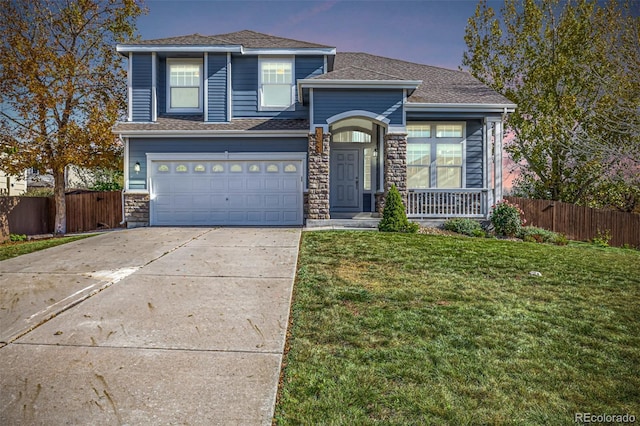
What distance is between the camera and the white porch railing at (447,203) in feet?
40.8

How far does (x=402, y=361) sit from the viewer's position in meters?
3.33

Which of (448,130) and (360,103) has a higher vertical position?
(360,103)

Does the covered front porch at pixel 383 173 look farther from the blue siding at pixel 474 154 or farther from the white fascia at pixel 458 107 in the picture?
the white fascia at pixel 458 107

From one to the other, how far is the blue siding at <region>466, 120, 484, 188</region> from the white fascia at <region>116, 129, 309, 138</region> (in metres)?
5.66

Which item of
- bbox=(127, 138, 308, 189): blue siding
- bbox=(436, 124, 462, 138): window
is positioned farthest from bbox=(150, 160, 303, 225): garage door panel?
bbox=(436, 124, 462, 138): window

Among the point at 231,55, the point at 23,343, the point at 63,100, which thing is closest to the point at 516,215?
the point at 231,55

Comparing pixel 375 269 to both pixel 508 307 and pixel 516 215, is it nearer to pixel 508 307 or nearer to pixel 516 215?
pixel 508 307

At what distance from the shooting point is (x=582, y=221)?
1478 centimetres

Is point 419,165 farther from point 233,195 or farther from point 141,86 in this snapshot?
point 141,86

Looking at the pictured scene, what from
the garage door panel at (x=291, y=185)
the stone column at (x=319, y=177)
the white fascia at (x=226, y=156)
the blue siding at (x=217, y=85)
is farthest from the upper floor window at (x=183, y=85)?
the stone column at (x=319, y=177)

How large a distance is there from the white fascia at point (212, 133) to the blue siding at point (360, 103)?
1.18 metres

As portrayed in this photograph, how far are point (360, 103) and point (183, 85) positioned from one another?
642 centimetres

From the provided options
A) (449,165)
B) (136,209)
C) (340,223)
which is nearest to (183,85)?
(136,209)

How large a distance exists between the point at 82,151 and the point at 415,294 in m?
13.4
